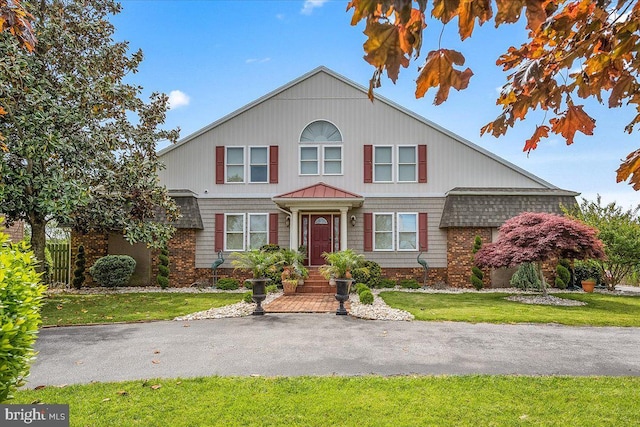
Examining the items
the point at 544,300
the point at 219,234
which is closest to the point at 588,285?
Result: the point at 544,300

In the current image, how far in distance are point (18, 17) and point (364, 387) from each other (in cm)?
476

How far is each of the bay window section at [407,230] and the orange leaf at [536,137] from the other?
13.7 m

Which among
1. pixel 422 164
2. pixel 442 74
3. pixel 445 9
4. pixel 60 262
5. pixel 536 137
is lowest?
pixel 60 262

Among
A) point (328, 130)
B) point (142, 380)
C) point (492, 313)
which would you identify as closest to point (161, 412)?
point (142, 380)

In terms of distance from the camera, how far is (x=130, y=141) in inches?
566

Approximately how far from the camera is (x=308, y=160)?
55.1 feet

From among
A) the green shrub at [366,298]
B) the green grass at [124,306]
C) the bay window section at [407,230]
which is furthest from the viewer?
the bay window section at [407,230]

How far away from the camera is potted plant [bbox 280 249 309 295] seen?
13898 millimetres

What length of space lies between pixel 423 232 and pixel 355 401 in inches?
504

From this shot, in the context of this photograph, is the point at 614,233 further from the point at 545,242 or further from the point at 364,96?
the point at 364,96

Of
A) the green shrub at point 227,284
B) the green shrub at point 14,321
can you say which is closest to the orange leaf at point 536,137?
the green shrub at point 14,321

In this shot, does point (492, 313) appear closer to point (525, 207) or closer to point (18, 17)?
point (525, 207)

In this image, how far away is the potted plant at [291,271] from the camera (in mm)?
13898

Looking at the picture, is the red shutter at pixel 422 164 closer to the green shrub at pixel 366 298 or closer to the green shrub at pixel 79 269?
the green shrub at pixel 366 298
